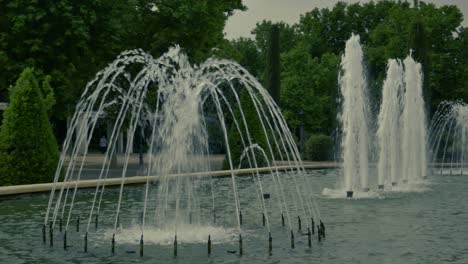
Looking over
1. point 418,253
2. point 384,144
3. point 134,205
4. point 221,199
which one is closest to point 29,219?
point 134,205

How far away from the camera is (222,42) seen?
43156 millimetres

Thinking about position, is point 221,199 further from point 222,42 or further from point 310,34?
point 310,34

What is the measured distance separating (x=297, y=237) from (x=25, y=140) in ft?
39.3

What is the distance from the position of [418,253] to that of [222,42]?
3276 cm

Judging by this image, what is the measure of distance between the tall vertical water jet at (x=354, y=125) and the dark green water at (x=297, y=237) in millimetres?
2255

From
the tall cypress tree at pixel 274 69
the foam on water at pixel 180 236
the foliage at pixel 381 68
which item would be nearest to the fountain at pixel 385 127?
the foam on water at pixel 180 236

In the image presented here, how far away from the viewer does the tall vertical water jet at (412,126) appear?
31.1 m

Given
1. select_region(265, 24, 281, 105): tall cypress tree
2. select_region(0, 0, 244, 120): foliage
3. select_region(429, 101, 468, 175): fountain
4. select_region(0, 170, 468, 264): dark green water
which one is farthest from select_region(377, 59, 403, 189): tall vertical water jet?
select_region(265, 24, 281, 105): tall cypress tree

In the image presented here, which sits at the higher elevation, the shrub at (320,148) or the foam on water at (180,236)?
the shrub at (320,148)

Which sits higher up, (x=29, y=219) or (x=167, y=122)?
(x=167, y=122)

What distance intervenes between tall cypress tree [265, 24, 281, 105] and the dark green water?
2657 cm

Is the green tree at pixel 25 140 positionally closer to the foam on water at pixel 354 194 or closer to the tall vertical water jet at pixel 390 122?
the foam on water at pixel 354 194

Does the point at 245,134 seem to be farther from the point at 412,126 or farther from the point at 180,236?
the point at 180,236

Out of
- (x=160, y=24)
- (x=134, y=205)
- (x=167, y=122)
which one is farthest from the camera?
(x=160, y=24)
